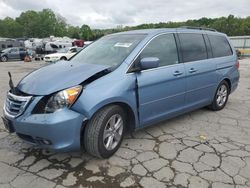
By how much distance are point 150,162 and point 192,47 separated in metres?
2.31

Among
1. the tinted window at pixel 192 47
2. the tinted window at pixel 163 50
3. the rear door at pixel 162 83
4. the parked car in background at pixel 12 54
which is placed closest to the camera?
the rear door at pixel 162 83

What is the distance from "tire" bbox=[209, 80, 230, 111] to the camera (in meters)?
5.39

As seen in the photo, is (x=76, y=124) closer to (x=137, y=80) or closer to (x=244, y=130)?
(x=137, y=80)

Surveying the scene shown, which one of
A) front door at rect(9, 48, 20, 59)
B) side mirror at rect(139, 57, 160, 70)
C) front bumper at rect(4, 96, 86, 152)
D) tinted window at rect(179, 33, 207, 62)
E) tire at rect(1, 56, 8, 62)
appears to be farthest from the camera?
front door at rect(9, 48, 20, 59)

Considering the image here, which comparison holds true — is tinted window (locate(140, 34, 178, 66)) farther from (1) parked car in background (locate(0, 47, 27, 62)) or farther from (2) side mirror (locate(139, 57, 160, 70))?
(1) parked car in background (locate(0, 47, 27, 62))

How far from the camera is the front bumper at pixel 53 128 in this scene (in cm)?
288

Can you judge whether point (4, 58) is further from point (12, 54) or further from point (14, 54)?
point (14, 54)

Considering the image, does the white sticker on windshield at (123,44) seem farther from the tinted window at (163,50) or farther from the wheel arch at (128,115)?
the wheel arch at (128,115)

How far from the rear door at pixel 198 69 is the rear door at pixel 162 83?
0.70 ft

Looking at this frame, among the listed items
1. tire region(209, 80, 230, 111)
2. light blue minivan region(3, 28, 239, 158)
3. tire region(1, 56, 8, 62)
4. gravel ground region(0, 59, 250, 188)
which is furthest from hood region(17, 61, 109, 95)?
Result: tire region(1, 56, 8, 62)

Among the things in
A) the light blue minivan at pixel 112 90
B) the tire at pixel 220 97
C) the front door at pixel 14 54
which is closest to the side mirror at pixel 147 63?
the light blue minivan at pixel 112 90

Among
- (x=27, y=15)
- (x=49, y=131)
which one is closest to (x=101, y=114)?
(x=49, y=131)

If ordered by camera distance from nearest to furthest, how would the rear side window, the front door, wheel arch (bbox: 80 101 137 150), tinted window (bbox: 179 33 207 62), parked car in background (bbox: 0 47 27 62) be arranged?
wheel arch (bbox: 80 101 137 150)
tinted window (bbox: 179 33 207 62)
the rear side window
parked car in background (bbox: 0 47 27 62)
the front door

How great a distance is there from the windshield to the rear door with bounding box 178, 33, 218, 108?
987 millimetres
